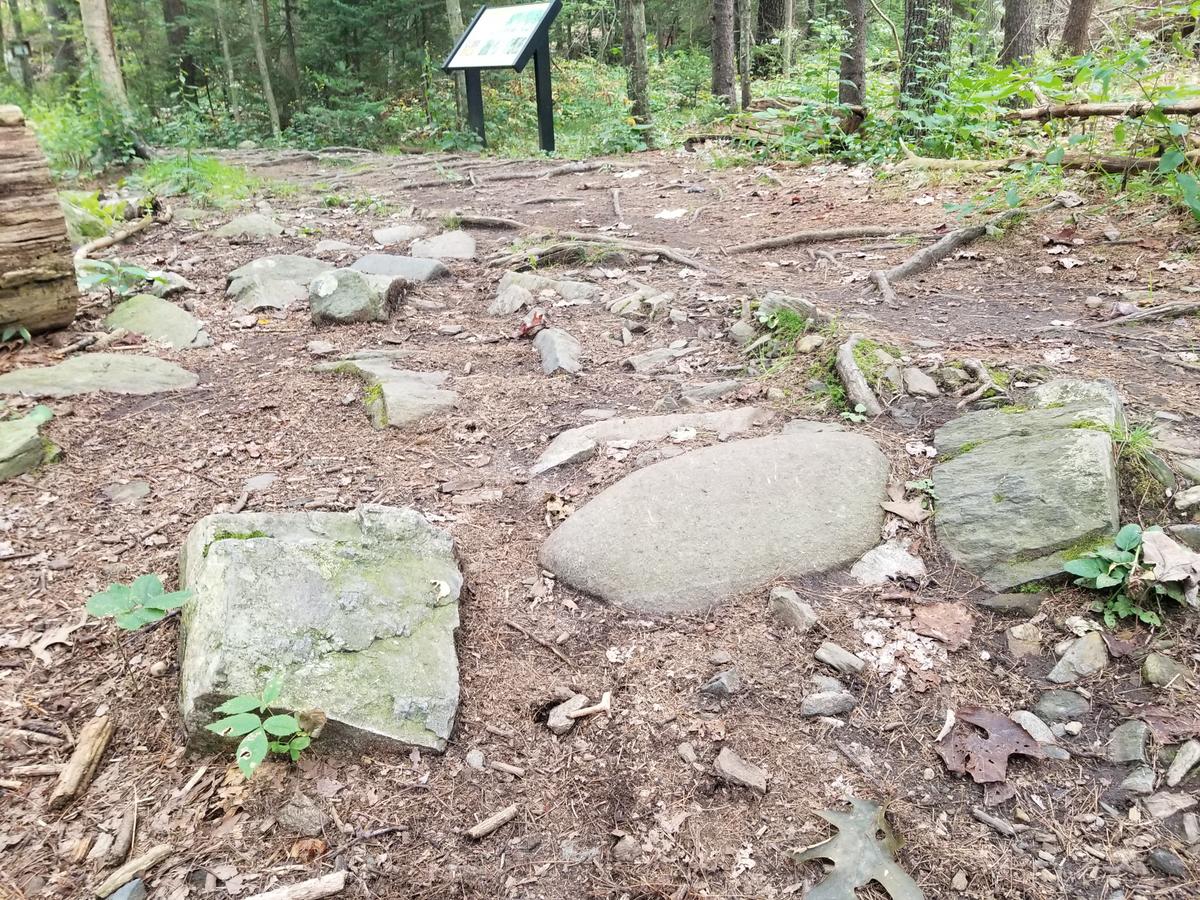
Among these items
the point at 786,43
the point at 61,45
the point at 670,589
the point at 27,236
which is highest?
the point at 61,45

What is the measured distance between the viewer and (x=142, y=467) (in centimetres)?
351

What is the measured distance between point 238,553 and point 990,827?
2.14 meters

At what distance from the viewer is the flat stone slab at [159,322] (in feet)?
16.6

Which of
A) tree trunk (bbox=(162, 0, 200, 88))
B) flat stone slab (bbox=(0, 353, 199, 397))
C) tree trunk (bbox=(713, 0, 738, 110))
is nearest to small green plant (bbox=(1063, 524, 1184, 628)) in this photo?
flat stone slab (bbox=(0, 353, 199, 397))

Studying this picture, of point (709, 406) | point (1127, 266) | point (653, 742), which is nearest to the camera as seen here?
point (653, 742)

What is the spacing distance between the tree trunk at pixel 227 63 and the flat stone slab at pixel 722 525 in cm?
1589

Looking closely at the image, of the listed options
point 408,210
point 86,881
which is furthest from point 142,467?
point 408,210

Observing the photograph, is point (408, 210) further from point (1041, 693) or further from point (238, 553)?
point (1041, 693)

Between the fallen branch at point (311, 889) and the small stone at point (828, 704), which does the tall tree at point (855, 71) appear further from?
the fallen branch at point (311, 889)

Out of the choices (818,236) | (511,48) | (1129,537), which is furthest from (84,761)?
(511,48)

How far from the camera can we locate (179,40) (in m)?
17.7

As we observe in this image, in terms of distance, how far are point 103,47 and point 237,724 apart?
1114cm

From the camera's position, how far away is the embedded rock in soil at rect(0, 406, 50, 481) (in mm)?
3305

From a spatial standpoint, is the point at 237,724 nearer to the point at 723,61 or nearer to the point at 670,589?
the point at 670,589
